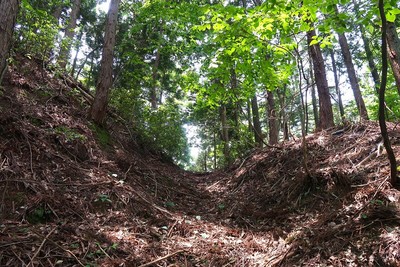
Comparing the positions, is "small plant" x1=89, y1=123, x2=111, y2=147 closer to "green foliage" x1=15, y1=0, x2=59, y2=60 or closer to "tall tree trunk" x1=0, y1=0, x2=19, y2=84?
"green foliage" x1=15, y1=0, x2=59, y2=60

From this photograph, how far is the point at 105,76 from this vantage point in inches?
316

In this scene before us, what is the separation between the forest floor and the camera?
3.33 meters

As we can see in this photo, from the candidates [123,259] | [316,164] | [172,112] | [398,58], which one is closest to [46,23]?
[172,112]

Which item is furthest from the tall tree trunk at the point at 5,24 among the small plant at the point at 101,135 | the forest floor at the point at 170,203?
the small plant at the point at 101,135

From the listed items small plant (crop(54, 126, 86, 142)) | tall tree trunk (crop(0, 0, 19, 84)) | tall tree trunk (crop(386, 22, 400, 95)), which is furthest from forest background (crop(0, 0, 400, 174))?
tall tree trunk (crop(0, 0, 19, 84))

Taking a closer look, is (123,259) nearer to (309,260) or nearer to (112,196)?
(112,196)

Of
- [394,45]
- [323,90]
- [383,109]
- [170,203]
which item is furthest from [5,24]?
[323,90]

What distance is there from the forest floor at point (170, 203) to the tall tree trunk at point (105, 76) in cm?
45

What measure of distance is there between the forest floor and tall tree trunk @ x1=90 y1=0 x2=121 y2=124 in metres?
0.45

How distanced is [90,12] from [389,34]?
16939 millimetres

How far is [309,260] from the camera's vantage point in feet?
10.7

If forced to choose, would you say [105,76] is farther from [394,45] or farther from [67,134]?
[394,45]

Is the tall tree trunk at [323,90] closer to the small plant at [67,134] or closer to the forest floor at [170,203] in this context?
the forest floor at [170,203]

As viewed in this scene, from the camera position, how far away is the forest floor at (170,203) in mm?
3326
